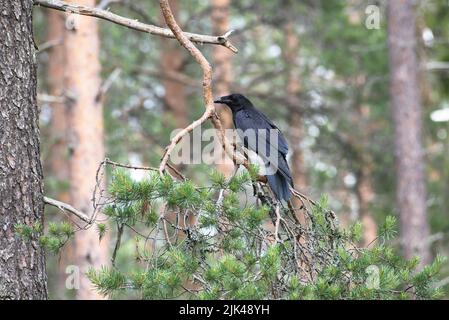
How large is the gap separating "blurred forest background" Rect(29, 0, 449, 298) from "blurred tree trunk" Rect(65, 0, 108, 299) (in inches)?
50.7

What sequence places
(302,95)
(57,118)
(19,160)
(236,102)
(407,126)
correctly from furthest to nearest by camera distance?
(57,118) → (302,95) → (407,126) → (236,102) → (19,160)

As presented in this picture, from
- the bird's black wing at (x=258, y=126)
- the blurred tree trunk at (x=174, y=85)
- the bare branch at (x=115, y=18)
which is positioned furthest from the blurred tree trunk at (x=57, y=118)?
the bare branch at (x=115, y=18)

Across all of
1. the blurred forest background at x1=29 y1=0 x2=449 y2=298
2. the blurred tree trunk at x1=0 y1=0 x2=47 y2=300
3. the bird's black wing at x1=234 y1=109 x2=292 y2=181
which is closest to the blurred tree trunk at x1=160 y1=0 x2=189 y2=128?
the blurred forest background at x1=29 y1=0 x2=449 y2=298

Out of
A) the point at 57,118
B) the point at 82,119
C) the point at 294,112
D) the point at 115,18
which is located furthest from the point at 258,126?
the point at 57,118

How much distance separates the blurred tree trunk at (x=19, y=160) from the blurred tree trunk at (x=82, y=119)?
4562mm

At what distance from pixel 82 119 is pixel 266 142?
3382 mm

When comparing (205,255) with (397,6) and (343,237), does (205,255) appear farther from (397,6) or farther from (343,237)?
(397,6)

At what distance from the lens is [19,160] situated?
472cm

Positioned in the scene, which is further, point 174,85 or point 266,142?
point 174,85

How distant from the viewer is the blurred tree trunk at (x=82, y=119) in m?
9.48

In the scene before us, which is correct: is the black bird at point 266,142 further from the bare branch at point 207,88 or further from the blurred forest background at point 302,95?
Result: the blurred forest background at point 302,95

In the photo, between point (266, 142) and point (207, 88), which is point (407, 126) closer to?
point (266, 142)

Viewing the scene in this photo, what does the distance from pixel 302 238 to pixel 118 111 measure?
30.6ft

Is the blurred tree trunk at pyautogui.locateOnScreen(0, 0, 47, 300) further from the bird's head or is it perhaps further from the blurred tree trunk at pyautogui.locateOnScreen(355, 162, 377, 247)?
the blurred tree trunk at pyautogui.locateOnScreen(355, 162, 377, 247)
